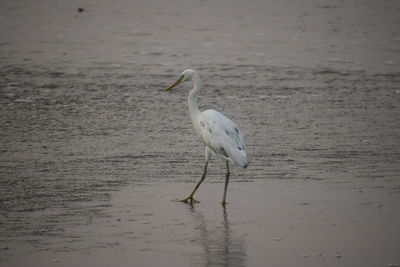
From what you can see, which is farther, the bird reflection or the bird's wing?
the bird's wing

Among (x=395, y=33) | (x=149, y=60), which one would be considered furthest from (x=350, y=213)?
(x=395, y=33)

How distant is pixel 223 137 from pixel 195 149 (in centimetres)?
194

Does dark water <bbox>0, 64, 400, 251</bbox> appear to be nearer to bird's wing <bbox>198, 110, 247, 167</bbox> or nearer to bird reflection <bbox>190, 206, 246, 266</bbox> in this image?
bird's wing <bbox>198, 110, 247, 167</bbox>

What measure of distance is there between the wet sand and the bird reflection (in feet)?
0.07

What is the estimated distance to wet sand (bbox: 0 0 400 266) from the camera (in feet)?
21.8

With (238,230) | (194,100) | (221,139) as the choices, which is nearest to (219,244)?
(238,230)

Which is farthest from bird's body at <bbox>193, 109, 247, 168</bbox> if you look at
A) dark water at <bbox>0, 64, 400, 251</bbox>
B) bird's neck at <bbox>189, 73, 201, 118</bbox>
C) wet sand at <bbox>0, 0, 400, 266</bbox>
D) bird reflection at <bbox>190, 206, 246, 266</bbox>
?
bird reflection at <bbox>190, 206, 246, 266</bbox>

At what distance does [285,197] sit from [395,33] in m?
14.0

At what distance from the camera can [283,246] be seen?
6562 millimetres

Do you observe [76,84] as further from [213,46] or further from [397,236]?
[397,236]

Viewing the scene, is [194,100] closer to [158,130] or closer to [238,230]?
[158,130]

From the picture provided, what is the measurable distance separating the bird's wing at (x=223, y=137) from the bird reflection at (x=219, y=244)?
83cm

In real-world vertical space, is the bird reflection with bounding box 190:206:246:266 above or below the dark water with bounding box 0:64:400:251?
above

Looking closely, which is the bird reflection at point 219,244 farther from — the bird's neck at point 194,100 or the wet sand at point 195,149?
the bird's neck at point 194,100
